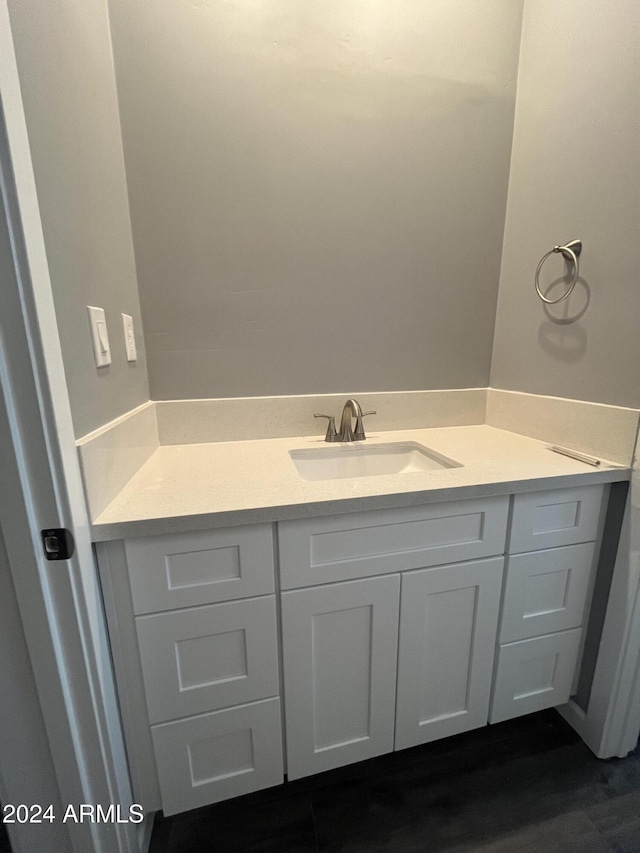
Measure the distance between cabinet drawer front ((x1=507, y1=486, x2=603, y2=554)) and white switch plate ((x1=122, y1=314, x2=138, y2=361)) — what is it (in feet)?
3.58

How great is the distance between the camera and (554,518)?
98 centimetres

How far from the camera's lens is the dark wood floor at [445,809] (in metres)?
0.92

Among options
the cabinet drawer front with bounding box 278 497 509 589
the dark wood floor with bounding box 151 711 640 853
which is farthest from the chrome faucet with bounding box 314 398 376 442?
the dark wood floor with bounding box 151 711 640 853

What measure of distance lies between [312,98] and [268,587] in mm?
1397

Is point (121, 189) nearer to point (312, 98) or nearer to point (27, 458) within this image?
point (312, 98)

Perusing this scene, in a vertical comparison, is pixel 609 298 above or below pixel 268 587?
above

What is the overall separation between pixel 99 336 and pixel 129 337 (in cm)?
22

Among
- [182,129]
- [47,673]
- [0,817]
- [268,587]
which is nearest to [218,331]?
[182,129]

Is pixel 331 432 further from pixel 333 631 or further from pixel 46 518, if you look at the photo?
pixel 46 518

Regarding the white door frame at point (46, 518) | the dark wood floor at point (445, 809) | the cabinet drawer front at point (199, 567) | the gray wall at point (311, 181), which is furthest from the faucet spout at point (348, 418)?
the dark wood floor at point (445, 809)

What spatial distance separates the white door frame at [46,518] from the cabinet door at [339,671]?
379 mm

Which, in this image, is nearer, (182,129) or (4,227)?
(4,227)

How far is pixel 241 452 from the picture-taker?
3.76 feet

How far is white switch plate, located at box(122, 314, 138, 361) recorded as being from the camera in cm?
98
